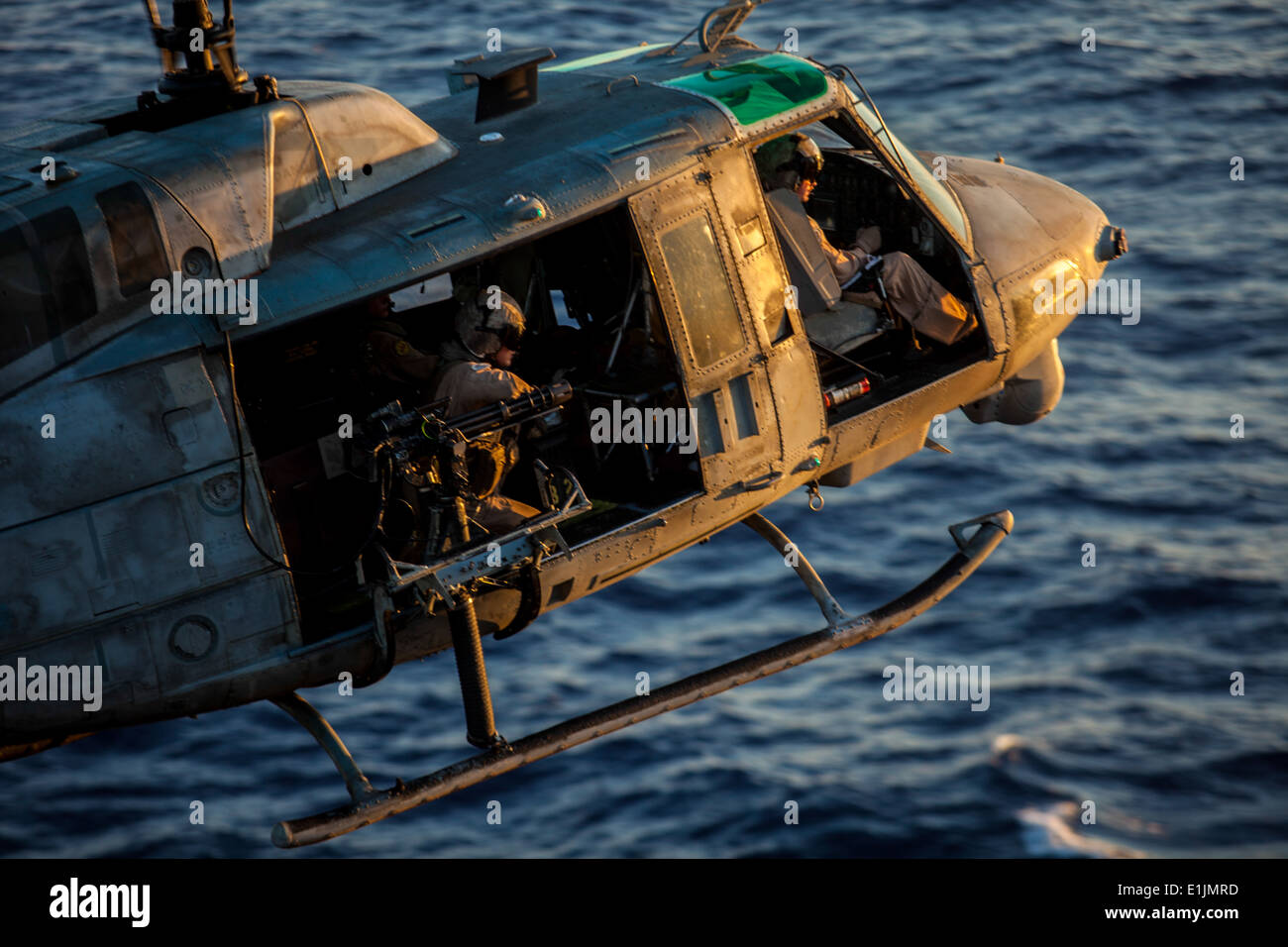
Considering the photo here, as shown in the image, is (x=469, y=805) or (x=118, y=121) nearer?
(x=118, y=121)

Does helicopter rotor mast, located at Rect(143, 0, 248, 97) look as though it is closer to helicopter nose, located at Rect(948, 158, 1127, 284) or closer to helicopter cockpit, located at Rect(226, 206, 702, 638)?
helicopter cockpit, located at Rect(226, 206, 702, 638)

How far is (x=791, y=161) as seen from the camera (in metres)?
13.9

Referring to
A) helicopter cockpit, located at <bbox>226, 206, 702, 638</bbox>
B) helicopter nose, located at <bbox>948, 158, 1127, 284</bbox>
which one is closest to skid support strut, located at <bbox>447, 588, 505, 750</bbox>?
helicopter cockpit, located at <bbox>226, 206, 702, 638</bbox>

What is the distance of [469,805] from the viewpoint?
22.5m

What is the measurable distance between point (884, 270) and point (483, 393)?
165 inches

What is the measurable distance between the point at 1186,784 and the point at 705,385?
41.9 ft

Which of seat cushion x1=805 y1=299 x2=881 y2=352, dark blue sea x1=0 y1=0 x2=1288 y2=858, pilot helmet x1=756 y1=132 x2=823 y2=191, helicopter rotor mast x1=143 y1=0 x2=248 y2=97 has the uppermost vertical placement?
helicopter rotor mast x1=143 y1=0 x2=248 y2=97

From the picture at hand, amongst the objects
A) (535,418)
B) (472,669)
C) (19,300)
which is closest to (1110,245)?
(535,418)

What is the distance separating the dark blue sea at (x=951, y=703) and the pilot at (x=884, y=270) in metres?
9.15

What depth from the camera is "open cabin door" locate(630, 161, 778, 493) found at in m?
12.1

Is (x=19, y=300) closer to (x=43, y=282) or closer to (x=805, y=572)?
(x=43, y=282)

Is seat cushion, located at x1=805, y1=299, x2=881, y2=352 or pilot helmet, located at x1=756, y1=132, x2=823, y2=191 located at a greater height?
pilot helmet, located at x1=756, y1=132, x2=823, y2=191
